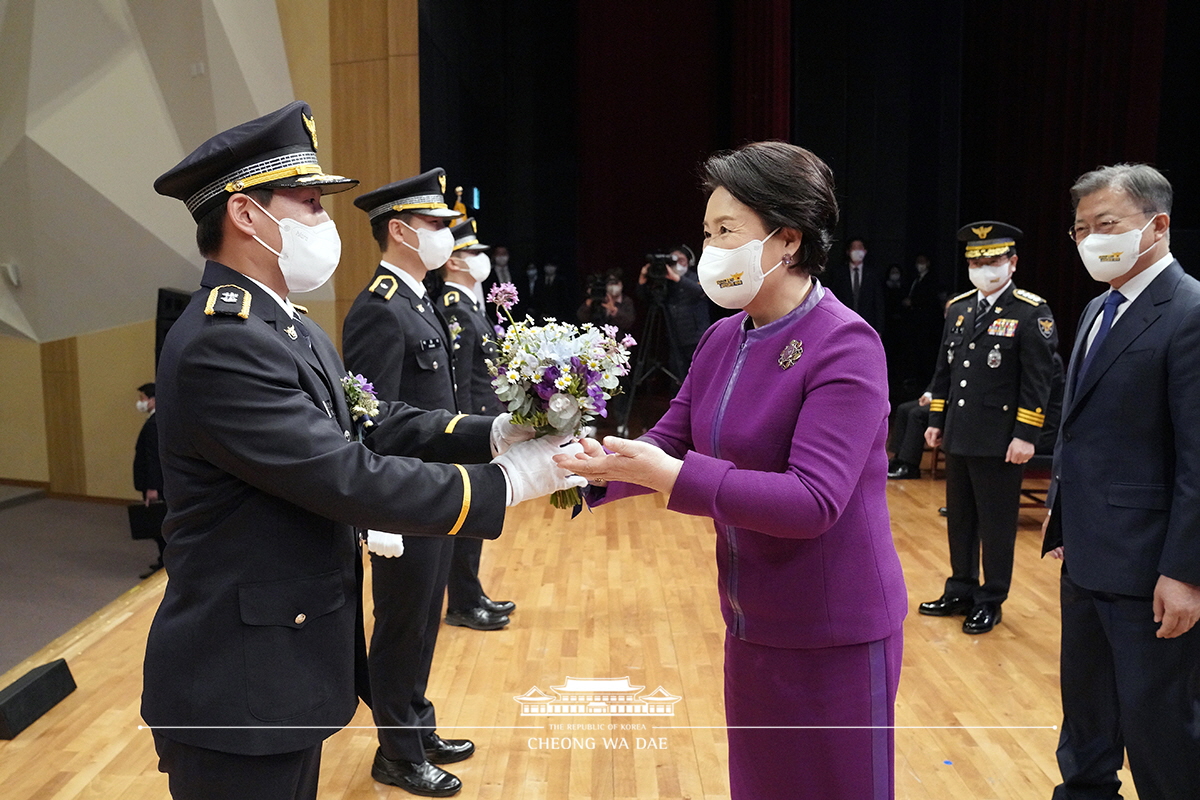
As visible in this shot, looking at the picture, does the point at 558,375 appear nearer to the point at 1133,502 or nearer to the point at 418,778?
the point at 1133,502

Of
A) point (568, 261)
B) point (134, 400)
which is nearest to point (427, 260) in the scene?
point (134, 400)

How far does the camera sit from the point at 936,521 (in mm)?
5348

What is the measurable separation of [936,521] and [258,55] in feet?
16.6

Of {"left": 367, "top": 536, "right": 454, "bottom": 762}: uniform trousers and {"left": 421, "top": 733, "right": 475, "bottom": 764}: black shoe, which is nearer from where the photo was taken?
{"left": 367, "top": 536, "right": 454, "bottom": 762}: uniform trousers

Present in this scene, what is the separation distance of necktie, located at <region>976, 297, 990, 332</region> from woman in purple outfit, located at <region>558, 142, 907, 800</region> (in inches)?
A: 104

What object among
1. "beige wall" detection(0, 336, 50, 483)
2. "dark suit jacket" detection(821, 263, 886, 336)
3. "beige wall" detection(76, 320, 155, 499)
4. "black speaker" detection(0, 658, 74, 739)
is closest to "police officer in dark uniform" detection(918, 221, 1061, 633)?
"black speaker" detection(0, 658, 74, 739)

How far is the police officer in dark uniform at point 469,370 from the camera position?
12.2 ft

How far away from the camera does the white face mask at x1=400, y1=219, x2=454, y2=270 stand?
2.77 meters

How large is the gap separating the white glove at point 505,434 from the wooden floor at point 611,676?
1.20 meters

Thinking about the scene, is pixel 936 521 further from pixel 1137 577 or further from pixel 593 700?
pixel 1137 577

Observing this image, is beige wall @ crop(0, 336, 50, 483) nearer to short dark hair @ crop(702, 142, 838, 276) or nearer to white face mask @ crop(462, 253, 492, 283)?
white face mask @ crop(462, 253, 492, 283)

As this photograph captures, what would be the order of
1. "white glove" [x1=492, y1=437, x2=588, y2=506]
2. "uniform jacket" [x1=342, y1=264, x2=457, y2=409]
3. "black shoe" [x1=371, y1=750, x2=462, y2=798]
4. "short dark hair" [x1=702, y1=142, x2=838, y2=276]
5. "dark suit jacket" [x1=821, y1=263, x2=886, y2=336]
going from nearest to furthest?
"short dark hair" [x1=702, y1=142, x2=838, y2=276]
"white glove" [x1=492, y1=437, x2=588, y2=506]
"black shoe" [x1=371, y1=750, x2=462, y2=798]
"uniform jacket" [x1=342, y1=264, x2=457, y2=409]
"dark suit jacket" [x1=821, y1=263, x2=886, y2=336]

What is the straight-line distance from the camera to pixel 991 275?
3744 mm

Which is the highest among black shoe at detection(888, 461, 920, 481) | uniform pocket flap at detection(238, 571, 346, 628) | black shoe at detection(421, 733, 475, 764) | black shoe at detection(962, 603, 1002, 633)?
uniform pocket flap at detection(238, 571, 346, 628)
